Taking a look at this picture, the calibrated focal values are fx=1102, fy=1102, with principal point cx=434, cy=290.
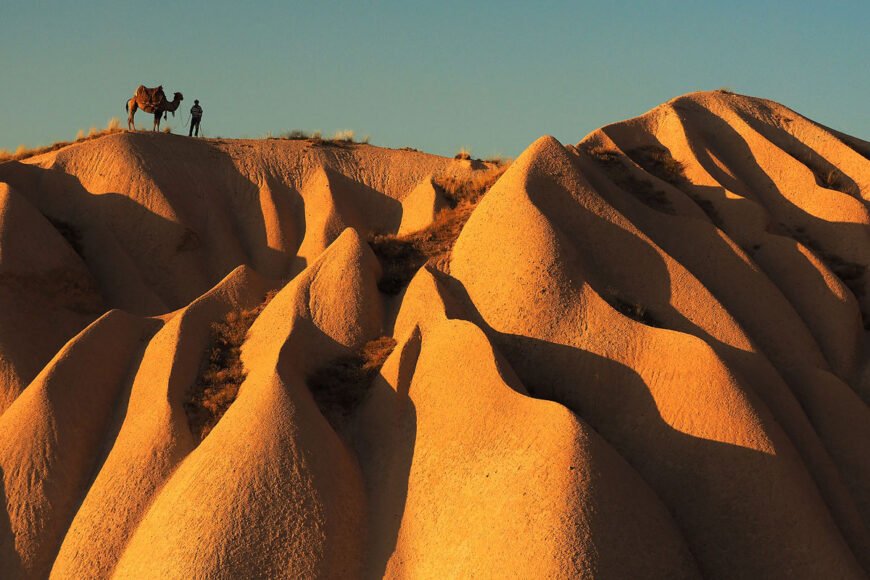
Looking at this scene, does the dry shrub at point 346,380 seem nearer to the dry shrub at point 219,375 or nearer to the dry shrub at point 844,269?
the dry shrub at point 219,375

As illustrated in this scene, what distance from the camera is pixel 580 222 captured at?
21719 mm

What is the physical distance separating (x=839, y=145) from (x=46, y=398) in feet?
68.0

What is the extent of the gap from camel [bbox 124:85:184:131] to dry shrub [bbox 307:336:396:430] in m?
18.4

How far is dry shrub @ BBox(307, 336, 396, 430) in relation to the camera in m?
18.9

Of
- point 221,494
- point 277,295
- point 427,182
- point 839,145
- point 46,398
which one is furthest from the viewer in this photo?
point 427,182

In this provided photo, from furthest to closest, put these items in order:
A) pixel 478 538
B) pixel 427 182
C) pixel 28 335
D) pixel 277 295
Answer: pixel 427 182 < pixel 28 335 < pixel 277 295 < pixel 478 538

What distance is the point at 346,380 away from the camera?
19.4m

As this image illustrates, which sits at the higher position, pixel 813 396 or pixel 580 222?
pixel 580 222

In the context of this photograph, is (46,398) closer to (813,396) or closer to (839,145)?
(813,396)

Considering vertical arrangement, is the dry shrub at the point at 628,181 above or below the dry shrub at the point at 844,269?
above

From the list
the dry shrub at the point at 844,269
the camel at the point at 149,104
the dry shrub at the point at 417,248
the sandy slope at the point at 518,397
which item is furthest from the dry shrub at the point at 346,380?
the camel at the point at 149,104

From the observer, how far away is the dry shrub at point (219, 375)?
19.3 m

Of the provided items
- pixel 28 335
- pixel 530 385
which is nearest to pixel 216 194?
pixel 28 335

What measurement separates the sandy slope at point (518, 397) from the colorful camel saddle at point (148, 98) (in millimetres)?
8412
